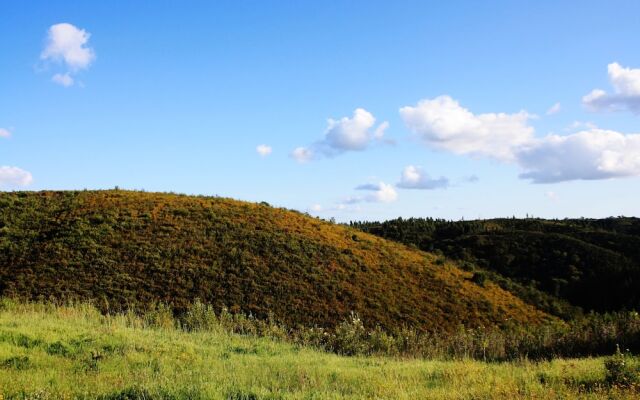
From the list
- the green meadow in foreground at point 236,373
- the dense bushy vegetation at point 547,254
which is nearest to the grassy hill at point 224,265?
the dense bushy vegetation at point 547,254

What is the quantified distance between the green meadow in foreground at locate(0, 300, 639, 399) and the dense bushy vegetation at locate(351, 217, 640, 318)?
27.4 metres

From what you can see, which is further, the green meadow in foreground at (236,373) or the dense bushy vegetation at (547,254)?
the dense bushy vegetation at (547,254)

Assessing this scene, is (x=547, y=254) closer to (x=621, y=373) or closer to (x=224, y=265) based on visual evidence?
(x=224, y=265)

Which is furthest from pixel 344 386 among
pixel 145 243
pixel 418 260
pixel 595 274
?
pixel 595 274

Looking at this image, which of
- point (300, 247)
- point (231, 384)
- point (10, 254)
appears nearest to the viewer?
point (231, 384)

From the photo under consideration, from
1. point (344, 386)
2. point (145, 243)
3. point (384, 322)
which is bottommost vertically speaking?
point (384, 322)

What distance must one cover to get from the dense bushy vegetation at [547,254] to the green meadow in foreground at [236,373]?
1079 inches

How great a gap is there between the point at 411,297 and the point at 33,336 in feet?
71.0

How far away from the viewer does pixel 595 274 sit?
41562 millimetres

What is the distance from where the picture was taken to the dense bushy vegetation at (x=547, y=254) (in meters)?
38.0

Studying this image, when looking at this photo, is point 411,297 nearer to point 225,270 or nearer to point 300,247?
point 300,247

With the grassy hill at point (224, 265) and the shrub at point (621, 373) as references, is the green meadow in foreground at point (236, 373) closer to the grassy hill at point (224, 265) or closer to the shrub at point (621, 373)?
the shrub at point (621, 373)

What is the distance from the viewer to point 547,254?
46125 mm

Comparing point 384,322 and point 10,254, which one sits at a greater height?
point 10,254
